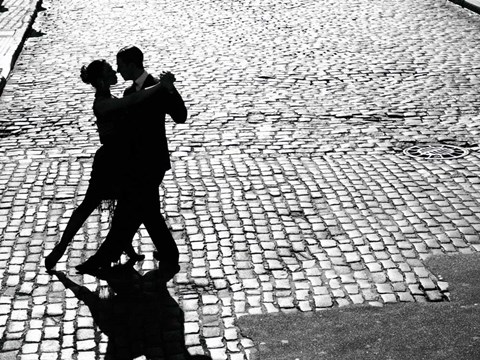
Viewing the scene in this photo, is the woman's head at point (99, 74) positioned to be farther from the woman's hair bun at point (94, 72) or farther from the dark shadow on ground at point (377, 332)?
the dark shadow on ground at point (377, 332)

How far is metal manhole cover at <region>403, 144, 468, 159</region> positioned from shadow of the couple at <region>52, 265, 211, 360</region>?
4.53 metres

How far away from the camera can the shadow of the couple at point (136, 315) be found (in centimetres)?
665

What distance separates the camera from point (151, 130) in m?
7.50

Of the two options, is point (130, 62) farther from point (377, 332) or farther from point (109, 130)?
point (377, 332)

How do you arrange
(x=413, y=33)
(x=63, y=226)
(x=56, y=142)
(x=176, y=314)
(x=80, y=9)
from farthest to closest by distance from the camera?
(x=80, y=9)
(x=413, y=33)
(x=56, y=142)
(x=63, y=226)
(x=176, y=314)

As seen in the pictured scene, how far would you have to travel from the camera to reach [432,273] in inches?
311

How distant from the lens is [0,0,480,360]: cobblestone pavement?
7496mm

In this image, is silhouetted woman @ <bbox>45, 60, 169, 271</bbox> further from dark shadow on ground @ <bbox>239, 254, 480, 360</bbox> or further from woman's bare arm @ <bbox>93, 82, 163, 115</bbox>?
dark shadow on ground @ <bbox>239, 254, 480, 360</bbox>

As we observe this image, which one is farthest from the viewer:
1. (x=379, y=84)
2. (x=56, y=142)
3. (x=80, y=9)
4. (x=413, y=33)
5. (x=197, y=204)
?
(x=80, y=9)

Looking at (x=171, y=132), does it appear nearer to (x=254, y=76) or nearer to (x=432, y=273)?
(x=254, y=76)

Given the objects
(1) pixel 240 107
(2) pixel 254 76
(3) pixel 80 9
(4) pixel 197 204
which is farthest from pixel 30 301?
(3) pixel 80 9

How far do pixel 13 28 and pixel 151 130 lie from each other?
1278 centimetres

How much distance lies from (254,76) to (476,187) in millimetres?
6044

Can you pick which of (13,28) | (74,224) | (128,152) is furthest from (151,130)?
(13,28)
